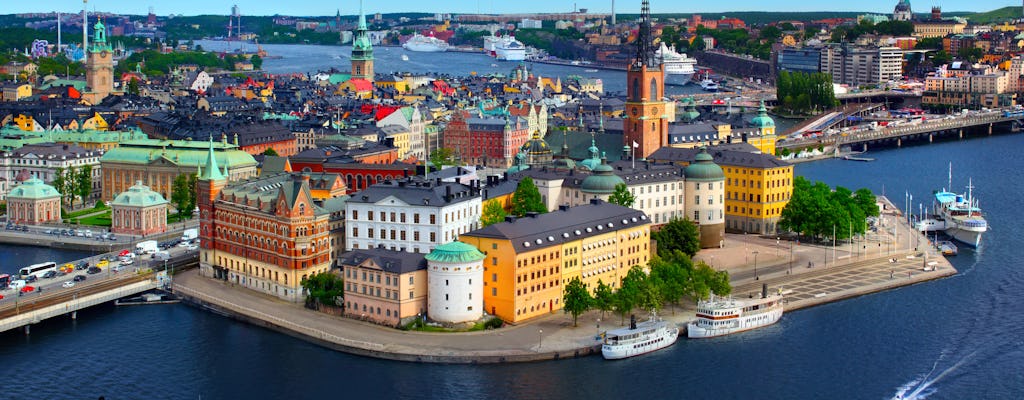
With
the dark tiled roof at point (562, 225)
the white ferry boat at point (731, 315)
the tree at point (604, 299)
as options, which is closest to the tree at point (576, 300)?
the tree at point (604, 299)

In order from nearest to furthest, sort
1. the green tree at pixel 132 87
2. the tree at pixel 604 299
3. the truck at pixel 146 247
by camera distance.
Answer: the tree at pixel 604 299 < the truck at pixel 146 247 < the green tree at pixel 132 87

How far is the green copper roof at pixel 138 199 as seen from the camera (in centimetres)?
6700

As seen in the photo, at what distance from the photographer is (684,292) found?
51.6m

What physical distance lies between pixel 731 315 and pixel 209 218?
68.9ft

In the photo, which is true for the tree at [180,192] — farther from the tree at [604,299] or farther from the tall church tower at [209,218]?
the tree at [604,299]

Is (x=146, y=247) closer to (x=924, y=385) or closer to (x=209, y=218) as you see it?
(x=209, y=218)

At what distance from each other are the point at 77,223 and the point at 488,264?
97.9 ft

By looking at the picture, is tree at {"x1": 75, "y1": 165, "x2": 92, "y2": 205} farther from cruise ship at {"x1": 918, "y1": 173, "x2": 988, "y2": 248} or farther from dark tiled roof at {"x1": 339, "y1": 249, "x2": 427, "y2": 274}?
cruise ship at {"x1": 918, "y1": 173, "x2": 988, "y2": 248}

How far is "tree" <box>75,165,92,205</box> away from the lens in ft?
252

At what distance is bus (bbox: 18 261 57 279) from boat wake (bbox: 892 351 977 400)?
32498mm

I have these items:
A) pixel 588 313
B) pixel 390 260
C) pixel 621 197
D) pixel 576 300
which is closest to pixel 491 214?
pixel 621 197

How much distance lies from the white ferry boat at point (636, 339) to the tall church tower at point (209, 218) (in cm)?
1770

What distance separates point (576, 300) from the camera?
48188 mm

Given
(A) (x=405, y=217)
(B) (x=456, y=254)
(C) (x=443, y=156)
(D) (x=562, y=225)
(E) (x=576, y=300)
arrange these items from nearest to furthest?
(B) (x=456, y=254)
(E) (x=576, y=300)
(D) (x=562, y=225)
(A) (x=405, y=217)
(C) (x=443, y=156)
